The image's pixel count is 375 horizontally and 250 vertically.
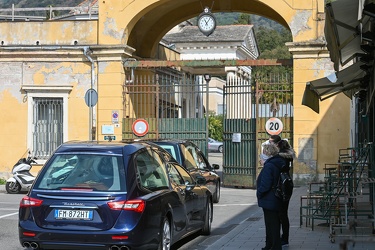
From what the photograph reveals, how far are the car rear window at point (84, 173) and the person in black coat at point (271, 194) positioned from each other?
81.3 inches

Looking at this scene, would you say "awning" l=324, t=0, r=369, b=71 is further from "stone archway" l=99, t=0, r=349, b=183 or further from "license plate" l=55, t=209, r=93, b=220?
"stone archway" l=99, t=0, r=349, b=183

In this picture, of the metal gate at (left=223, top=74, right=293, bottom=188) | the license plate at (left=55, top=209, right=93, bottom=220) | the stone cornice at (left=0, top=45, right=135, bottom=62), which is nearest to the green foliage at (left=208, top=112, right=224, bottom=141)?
the stone cornice at (left=0, top=45, right=135, bottom=62)

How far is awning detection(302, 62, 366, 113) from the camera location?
45.0 ft

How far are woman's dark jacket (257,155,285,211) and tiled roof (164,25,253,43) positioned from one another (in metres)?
36.2

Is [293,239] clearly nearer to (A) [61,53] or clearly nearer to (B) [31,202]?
(B) [31,202]

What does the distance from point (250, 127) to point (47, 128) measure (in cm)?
705

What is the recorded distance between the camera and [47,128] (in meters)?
26.0

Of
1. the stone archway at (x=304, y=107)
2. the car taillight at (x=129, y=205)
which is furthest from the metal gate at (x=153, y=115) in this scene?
the car taillight at (x=129, y=205)

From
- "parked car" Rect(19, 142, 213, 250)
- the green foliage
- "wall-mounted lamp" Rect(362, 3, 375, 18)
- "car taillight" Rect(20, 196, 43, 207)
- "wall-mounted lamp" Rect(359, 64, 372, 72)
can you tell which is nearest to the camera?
"wall-mounted lamp" Rect(362, 3, 375, 18)

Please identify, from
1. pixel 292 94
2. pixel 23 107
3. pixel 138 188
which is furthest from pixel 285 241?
pixel 23 107

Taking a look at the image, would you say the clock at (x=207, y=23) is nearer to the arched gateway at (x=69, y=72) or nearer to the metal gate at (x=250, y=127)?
the arched gateway at (x=69, y=72)

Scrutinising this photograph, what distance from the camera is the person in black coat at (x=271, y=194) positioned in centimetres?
1057

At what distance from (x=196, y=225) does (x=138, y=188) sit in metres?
2.94

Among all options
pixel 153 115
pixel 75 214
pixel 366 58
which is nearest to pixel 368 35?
pixel 366 58
